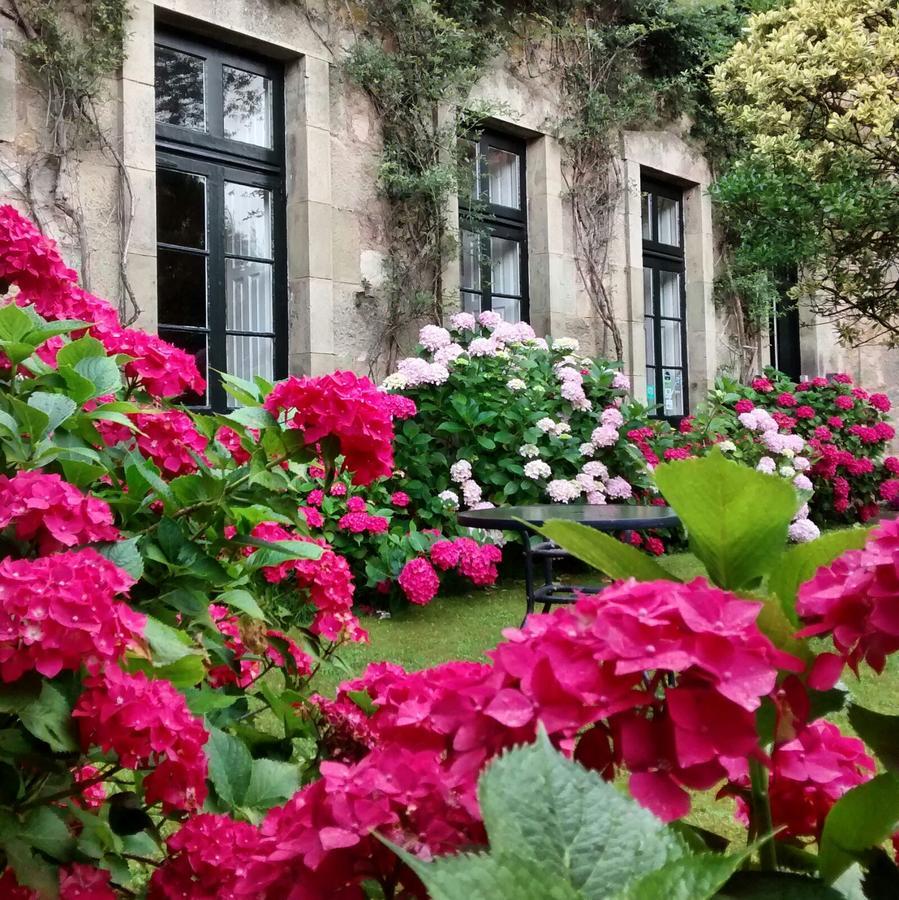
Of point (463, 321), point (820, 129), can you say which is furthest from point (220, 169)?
point (820, 129)

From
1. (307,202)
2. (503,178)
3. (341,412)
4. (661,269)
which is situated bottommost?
(341,412)

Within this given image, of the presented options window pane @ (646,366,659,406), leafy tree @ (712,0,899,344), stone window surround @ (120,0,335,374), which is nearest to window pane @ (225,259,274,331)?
stone window surround @ (120,0,335,374)

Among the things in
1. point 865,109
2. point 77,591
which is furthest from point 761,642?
point 865,109

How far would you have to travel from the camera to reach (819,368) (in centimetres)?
1004

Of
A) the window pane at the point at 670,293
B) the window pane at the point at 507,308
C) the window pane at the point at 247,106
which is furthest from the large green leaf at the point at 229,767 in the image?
the window pane at the point at 670,293

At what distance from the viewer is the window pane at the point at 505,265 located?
7.39 m

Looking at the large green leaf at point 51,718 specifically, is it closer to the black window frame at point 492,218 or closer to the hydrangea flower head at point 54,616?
the hydrangea flower head at point 54,616

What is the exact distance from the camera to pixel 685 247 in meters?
8.96

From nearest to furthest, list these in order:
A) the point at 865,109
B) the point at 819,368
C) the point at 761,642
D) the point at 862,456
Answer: the point at 761,642 → the point at 865,109 → the point at 862,456 → the point at 819,368

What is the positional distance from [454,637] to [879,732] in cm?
387

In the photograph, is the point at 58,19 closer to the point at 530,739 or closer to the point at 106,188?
the point at 106,188

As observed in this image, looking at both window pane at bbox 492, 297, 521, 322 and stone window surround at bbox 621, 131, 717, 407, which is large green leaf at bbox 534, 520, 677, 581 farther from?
stone window surround at bbox 621, 131, 717, 407

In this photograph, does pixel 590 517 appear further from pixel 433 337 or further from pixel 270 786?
pixel 270 786

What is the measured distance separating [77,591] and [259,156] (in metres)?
5.46
